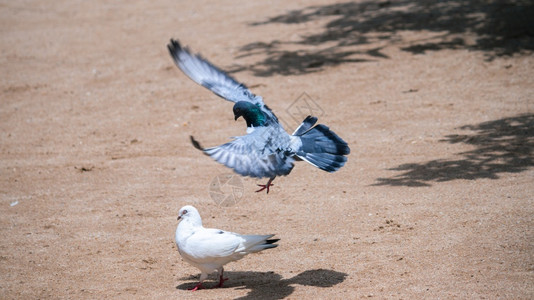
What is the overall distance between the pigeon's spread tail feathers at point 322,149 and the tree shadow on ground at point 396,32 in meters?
6.09

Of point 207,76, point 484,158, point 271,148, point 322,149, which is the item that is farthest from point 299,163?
point 271,148

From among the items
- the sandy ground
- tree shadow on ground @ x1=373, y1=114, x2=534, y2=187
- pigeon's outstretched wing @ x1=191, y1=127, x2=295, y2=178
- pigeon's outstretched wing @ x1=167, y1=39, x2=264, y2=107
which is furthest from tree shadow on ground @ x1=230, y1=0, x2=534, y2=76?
pigeon's outstretched wing @ x1=191, y1=127, x2=295, y2=178

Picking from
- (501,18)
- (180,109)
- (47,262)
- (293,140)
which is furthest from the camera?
(501,18)

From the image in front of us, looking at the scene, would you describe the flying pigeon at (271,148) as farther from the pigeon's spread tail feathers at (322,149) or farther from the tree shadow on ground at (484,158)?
the tree shadow on ground at (484,158)

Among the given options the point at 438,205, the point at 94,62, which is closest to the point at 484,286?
the point at 438,205

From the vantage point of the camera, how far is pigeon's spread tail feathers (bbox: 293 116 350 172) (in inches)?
217

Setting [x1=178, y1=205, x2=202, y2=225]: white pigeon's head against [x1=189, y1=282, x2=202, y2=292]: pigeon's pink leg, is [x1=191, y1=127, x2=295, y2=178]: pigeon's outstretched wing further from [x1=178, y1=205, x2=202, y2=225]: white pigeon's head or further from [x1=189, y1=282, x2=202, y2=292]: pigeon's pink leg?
[x1=189, y1=282, x2=202, y2=292]: pigeon's pink leg

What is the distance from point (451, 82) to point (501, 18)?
3.39 m

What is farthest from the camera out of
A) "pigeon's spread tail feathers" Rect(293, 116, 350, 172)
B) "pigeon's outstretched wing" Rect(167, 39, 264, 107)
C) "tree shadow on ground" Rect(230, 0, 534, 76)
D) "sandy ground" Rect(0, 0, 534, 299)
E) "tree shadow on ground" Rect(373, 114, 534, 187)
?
"tree shadow on ground" Rect(230, 0, 534, 76)

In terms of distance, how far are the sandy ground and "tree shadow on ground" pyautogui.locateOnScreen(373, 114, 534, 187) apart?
3 centimetres

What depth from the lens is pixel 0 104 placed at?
11516mm

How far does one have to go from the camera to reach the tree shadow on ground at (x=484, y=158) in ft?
24.7

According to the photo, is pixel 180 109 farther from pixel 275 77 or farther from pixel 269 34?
pixel 269 34

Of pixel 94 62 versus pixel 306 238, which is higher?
pixel 94 62
